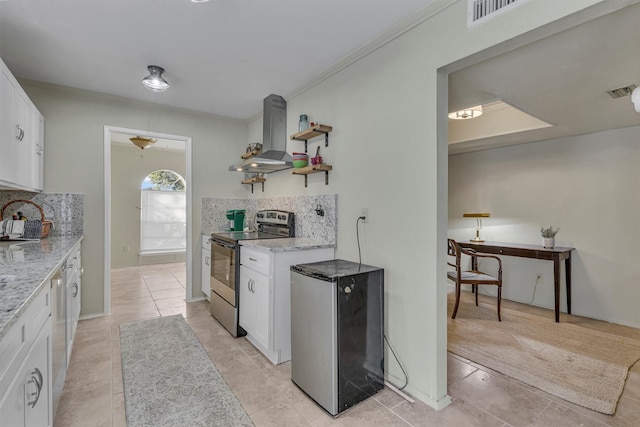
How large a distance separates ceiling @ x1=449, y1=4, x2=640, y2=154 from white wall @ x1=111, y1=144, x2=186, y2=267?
589 centimetres

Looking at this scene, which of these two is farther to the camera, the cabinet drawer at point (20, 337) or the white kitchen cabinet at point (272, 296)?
the white kitchen cabinet at point (272, 296)

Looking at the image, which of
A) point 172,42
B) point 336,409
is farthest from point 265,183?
point 336,409

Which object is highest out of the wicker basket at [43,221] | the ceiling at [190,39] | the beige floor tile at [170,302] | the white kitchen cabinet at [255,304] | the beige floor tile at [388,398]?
the ceiling at [190,39]

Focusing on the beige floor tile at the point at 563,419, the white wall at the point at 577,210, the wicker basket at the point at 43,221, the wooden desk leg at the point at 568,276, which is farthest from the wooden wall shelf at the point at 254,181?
the wooden desk leg at the point at 568,276

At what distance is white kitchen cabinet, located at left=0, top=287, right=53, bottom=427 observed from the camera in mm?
871

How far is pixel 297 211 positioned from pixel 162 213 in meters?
4.53

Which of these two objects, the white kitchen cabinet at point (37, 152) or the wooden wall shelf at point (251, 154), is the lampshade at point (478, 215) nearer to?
the wooden wall shelf at point (251, 154)

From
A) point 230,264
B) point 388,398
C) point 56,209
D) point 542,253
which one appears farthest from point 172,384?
point 542,253

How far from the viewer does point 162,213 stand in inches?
259

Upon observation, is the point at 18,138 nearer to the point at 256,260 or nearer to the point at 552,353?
the point at 256,260

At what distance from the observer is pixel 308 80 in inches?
118

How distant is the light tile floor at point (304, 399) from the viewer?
176cm

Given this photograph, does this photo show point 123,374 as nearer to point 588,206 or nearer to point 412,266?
point 412,266

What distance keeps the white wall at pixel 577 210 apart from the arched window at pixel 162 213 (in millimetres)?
5710
